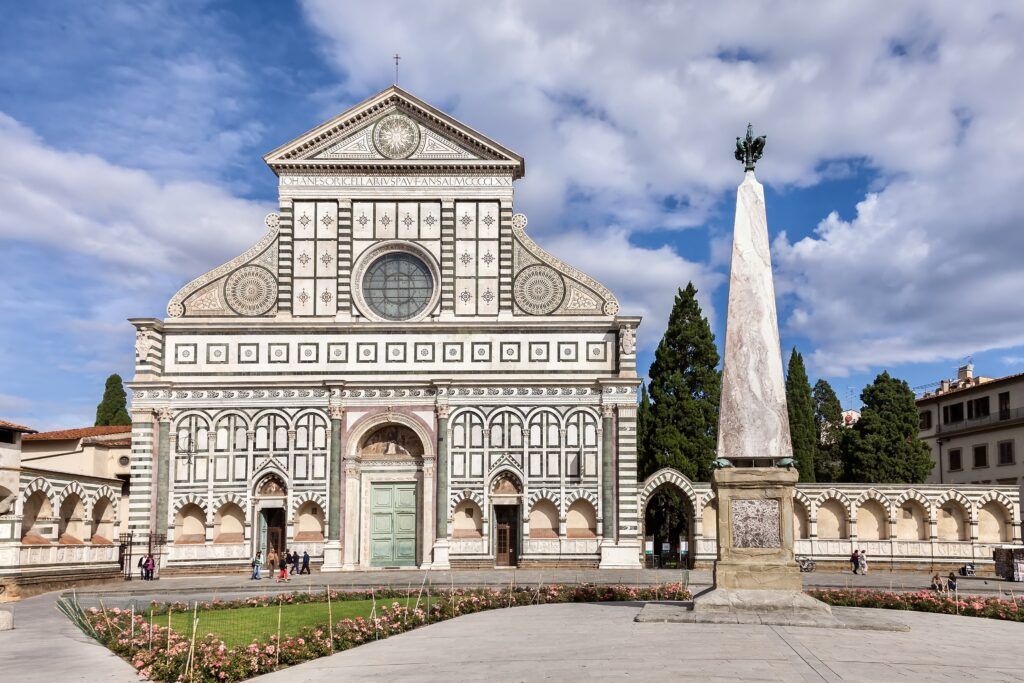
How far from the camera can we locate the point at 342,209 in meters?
42.8

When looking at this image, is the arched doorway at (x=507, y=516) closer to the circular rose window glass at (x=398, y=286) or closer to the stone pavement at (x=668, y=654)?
the circular rose window glass at (x=398, y=286)

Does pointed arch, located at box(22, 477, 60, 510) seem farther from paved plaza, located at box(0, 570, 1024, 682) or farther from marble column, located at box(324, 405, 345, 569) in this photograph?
paved plaza, located at box(0, 570, 1024, 682)

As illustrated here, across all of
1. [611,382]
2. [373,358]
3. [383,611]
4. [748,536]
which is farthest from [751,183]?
[373,358]

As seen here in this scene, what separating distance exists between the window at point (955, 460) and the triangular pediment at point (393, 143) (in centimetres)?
3167

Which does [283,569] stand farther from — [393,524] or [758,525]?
[758,525]

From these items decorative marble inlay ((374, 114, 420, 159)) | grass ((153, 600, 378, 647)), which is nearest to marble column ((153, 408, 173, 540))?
decorative marble inlay ((374, 114, 420, 159))

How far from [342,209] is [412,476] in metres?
11.6

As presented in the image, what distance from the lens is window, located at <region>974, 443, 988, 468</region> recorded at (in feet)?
179

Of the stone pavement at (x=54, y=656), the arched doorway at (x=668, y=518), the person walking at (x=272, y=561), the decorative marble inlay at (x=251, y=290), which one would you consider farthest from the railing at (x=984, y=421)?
the stone pavement at (x=54, y=656)

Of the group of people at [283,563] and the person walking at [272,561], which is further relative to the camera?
the person walking at [272,561]

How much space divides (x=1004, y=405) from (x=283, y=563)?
124ft

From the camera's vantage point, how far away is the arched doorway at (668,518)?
41.6 m

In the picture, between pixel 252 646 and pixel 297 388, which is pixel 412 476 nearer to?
pixel 297 388

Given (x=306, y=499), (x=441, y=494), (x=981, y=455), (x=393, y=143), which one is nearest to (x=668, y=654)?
(x=441, y=494)
